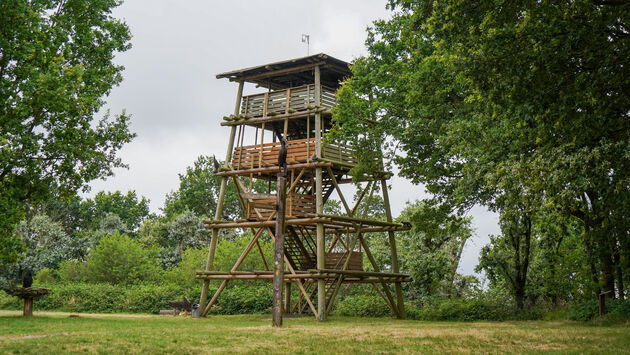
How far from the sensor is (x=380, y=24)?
26578 millimetres

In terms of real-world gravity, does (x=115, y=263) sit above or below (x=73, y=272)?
above

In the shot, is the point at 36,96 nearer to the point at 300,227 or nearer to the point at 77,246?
the point at 300,227

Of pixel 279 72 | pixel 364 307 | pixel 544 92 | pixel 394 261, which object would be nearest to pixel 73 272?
pixel 364 307

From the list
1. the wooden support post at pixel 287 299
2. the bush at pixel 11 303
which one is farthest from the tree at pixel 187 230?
the wooden support post at pixel 287 299

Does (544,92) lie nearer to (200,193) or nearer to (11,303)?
(11,303)

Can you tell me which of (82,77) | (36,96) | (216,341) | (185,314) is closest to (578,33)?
(216,341)

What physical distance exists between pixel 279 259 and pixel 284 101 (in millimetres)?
13885

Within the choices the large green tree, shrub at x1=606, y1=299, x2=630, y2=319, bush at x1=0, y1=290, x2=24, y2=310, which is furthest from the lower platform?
bush at x1=0, y1=290, x2=24, y2=310

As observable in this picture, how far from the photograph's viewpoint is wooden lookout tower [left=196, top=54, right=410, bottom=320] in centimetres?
2730

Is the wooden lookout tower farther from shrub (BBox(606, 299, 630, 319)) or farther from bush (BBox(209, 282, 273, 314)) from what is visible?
shrub (BBox(606, 299, 630, 319))

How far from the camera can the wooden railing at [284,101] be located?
29016 mm

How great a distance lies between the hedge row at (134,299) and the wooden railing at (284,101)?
10833mm

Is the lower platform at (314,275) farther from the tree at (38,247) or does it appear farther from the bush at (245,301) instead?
the tree at (38,247)

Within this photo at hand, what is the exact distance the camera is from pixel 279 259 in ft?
57.2
